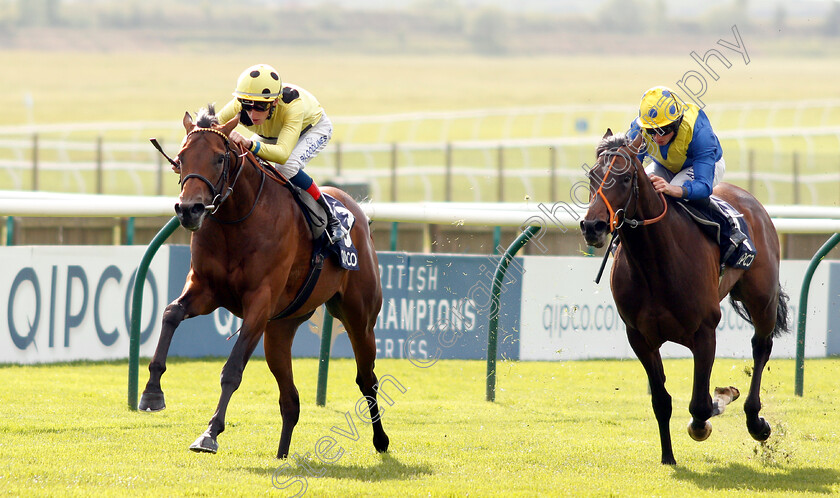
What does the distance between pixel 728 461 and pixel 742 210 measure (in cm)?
150

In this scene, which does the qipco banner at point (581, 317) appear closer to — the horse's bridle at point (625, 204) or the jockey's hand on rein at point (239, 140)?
the horse's bridle at point (625, 204)

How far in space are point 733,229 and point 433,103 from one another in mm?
47221

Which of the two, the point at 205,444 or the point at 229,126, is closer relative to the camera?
the point at 205,444

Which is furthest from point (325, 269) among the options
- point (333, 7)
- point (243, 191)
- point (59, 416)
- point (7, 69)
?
point (333, 7)

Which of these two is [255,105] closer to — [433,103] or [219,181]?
→ [219,181]

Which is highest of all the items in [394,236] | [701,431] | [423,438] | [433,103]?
[433,103]

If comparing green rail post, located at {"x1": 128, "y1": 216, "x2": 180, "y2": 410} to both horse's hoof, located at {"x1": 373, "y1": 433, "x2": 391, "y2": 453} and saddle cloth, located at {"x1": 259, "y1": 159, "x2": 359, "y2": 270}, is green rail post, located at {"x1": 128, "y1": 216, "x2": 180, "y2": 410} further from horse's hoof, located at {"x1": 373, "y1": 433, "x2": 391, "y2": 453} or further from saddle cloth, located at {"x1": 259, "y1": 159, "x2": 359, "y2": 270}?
horse's hoof, located at {"x1": 373, "y1": 433, "x2": 391, "y2": 453}

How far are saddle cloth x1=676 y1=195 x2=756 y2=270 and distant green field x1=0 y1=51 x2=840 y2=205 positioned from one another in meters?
12.8

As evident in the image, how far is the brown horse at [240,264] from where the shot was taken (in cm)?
510

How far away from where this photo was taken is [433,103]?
2088 inches

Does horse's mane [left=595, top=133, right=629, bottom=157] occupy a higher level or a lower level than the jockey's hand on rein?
higher

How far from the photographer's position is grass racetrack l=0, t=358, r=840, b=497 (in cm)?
521

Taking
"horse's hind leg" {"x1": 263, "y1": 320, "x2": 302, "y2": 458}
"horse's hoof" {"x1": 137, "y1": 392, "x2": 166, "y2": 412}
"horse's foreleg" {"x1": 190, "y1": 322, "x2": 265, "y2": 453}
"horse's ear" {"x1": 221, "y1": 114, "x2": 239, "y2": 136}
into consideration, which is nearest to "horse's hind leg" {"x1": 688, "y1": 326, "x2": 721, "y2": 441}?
"horse's hind leg" {"x1": 263, "y1": 320, "x2": 302, "y2": 458}

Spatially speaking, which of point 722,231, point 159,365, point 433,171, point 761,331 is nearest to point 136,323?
point 159,365
